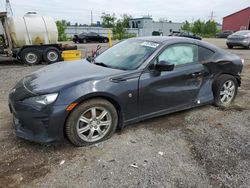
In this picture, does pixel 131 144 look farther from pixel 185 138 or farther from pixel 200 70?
pixel 200 70

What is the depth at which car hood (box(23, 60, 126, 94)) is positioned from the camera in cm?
275

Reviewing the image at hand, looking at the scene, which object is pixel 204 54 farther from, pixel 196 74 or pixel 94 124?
pixel 94 124

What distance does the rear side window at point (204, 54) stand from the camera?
12.5ft

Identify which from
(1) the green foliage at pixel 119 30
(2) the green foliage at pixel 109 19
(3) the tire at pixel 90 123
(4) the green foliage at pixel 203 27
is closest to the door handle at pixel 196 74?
(3) the tire at pixel 90 123

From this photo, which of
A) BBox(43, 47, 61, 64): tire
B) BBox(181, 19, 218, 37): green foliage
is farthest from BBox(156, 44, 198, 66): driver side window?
BBox(181, 19, 218, 37): green foliage

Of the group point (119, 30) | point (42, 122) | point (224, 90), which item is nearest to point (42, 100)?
point (42, 122)

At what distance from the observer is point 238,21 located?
43156mm

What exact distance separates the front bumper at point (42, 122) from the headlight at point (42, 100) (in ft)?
0.20

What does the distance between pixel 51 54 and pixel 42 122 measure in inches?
341

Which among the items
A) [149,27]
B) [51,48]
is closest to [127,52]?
[51,48]

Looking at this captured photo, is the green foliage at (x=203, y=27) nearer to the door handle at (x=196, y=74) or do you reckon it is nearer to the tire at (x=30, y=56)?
the tire at (x=30, y=56)

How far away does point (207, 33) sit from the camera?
51.4 meters

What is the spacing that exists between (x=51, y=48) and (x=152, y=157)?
363 inches

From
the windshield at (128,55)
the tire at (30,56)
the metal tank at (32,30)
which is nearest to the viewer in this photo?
the windshield at (128,55)
